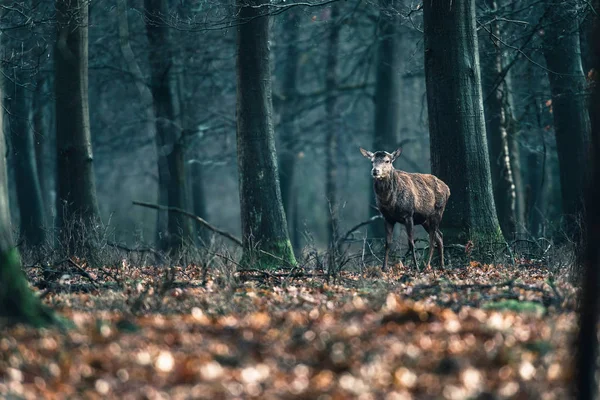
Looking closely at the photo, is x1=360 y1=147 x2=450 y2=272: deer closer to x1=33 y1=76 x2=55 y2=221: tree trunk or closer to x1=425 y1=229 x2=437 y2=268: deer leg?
x1=425 y1=229 x2=437 y2=268: deer leg

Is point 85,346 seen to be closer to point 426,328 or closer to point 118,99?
point 426,328

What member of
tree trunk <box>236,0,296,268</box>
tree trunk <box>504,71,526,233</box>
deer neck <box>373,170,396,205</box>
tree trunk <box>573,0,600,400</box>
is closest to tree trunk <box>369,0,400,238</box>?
tree trunk <box>504,71,526,233</box>

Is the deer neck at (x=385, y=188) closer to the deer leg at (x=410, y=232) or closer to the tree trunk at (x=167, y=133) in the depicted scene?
the deer leg at (x=410, y=232)

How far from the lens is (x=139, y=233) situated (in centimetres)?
1652

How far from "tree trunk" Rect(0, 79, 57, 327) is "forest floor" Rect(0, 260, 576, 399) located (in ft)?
0.67

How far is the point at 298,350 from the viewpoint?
22.0 feet

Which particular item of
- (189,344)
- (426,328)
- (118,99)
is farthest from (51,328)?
(118,99)

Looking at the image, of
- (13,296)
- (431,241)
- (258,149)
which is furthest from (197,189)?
(13,296)

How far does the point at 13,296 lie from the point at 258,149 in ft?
26.9

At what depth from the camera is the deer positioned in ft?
46.2

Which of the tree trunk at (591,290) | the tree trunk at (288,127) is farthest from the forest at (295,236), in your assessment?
the tree trunk at (288,127)

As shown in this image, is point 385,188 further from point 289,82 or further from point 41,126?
point 289,82

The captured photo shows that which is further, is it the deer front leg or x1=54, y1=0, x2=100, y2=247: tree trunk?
x1=54, y1=0, x2=100, y2=247: tree trunk

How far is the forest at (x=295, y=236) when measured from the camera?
20.4 ft
